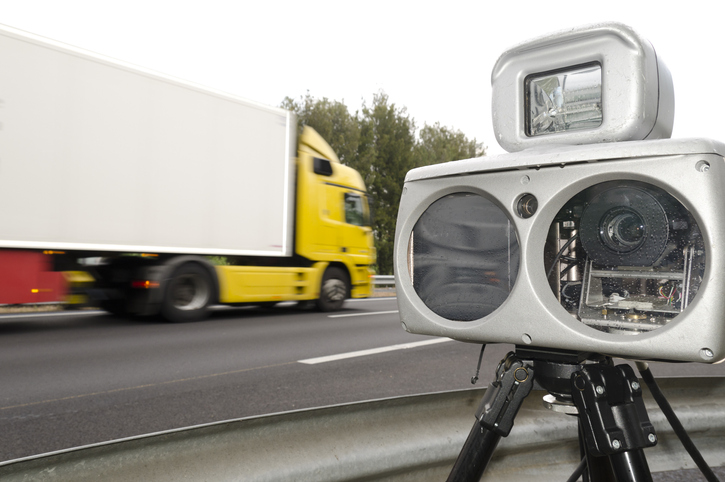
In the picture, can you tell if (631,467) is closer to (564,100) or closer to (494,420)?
(494,420)

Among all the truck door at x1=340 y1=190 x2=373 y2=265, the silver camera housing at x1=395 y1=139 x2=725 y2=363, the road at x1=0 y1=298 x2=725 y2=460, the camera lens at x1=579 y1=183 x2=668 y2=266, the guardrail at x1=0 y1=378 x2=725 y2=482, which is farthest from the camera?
the truck door at x1=340 y1=190 x2=373 y2=265

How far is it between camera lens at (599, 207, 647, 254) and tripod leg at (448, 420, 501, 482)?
0.45 m

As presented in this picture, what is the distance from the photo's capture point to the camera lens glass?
1140 mm

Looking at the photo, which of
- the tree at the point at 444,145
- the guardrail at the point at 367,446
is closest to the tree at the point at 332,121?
the tree at the point at 444,145

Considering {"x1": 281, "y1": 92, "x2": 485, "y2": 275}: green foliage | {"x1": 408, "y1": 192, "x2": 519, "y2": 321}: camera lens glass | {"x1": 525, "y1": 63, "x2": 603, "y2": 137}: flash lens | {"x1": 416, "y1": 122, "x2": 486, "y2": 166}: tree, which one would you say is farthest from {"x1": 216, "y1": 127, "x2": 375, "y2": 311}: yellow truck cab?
{"x1": 416, "y1": 122, "x2": 486, "y2": 166}: tree

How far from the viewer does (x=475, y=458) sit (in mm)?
1163

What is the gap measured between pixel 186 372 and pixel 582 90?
4863 mm

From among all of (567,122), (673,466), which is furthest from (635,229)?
(673,466)

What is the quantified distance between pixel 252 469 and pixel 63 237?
24.7 ft

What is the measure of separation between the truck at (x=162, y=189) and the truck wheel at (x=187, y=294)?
19 mm

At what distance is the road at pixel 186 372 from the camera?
3811 millimetres

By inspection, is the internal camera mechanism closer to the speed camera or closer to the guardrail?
the speed camera

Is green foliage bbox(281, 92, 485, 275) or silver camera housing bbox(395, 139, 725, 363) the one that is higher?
green foliage bbox(281, 92, 485, 275)

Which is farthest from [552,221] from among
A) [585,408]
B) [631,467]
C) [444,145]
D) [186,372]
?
[444,145]
